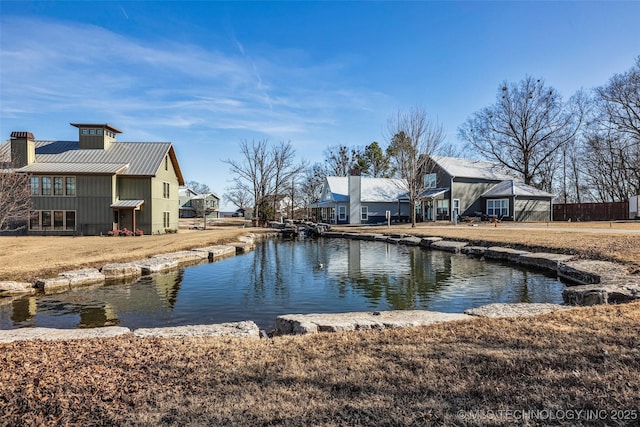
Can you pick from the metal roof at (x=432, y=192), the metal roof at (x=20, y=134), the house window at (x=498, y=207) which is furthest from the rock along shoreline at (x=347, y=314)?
the house window at (x=498, y=207)

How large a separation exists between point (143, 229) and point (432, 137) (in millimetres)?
22712

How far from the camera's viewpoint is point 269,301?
28.3 ft

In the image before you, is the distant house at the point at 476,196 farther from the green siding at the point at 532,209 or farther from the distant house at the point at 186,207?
the distant house at the point at 186,207

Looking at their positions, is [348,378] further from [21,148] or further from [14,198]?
[21,148]

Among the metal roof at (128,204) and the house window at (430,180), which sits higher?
A: the house window at (430,180)

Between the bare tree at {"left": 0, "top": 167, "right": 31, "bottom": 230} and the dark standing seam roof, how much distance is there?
10.1 feet

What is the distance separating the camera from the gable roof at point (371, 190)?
39.0 m

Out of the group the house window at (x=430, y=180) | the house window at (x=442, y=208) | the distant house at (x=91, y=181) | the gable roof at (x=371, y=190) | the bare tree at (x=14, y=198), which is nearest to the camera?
the bare tree at (x=14, y=198)

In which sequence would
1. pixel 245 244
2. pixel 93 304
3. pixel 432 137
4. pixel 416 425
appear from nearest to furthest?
pixel 416 425 → pixel 93 304 → pixel 245 244 → pixel 432 137

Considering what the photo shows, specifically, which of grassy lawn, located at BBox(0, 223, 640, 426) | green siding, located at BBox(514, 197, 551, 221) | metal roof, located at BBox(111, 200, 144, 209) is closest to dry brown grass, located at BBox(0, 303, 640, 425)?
grassy lawn, located at BBox(0, 223, 640, 426)

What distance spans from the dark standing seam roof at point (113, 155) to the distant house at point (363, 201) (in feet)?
57.6

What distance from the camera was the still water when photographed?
7445mm

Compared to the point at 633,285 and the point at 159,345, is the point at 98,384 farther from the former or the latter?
the point at 633,285

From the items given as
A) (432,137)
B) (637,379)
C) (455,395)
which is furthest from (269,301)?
(432,137)
